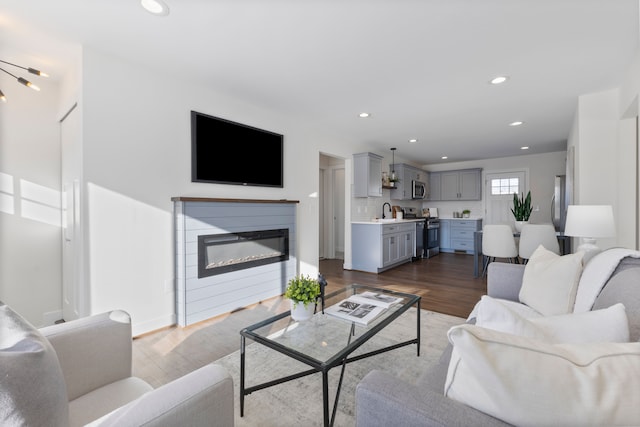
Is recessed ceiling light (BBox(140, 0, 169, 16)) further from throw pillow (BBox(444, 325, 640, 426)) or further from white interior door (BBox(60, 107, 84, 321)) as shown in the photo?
throw pillow (BBox(444, 325, 640, 426))

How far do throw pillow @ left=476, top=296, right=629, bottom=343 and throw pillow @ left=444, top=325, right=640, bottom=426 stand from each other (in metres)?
0.18

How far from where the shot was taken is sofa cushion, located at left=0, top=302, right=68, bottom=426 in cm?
61

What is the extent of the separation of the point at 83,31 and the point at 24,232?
1854mm

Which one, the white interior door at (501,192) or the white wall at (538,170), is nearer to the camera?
the white wall at (538,170)

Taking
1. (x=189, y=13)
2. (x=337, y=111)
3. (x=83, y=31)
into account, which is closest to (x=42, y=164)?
(x=83, y=31)

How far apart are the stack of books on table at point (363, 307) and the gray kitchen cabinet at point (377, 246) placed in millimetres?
2752

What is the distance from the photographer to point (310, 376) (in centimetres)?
191

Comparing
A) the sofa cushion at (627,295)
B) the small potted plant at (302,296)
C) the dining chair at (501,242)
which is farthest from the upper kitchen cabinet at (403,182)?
the sofa cushion at (627,295)

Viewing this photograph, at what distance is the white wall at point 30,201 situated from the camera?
253 centimetres

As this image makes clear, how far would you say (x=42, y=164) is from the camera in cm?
272

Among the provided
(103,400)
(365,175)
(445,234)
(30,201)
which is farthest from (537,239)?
(30,201)

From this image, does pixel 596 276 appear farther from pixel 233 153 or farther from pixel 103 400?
pixel 233 153

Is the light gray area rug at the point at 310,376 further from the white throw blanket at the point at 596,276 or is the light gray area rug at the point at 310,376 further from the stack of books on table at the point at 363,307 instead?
the white throw blanket at the point at 596,276

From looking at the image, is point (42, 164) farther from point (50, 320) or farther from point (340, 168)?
point (340, 168)
